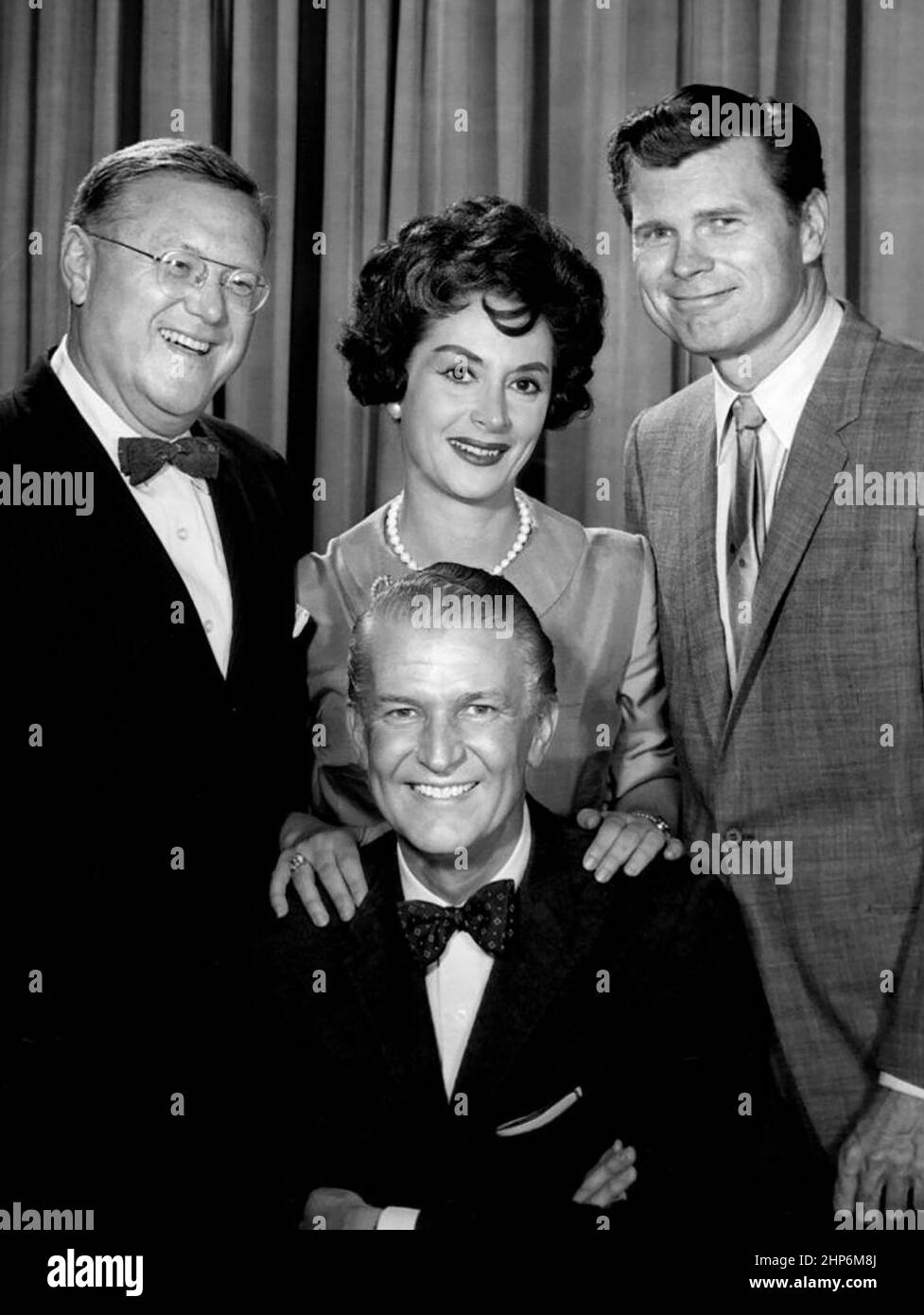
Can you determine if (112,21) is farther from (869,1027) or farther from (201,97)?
(869,1027)

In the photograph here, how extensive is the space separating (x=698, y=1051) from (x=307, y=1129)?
23.2 inches

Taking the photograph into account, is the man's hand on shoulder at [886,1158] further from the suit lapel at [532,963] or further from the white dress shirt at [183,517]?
the white dress shirt at [183,517]

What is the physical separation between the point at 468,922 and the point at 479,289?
990 mm

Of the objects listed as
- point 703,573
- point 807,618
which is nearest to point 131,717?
point 703,573

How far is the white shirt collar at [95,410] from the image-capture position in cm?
257

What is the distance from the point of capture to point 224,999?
2516 mm

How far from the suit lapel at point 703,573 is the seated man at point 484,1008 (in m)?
0.33

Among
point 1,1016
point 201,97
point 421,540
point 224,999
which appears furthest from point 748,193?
point 1,1016

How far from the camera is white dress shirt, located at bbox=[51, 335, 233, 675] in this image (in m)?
2.58

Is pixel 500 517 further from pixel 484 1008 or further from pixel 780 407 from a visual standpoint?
pixel 484 1008

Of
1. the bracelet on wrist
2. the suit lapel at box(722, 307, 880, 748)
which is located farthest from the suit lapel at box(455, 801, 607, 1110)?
the suit lapel at box(722, 307, 880, 748)

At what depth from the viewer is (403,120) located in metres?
3.13

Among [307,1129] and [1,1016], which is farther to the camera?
[1,1016]

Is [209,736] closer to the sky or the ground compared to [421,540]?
closer to the ground
